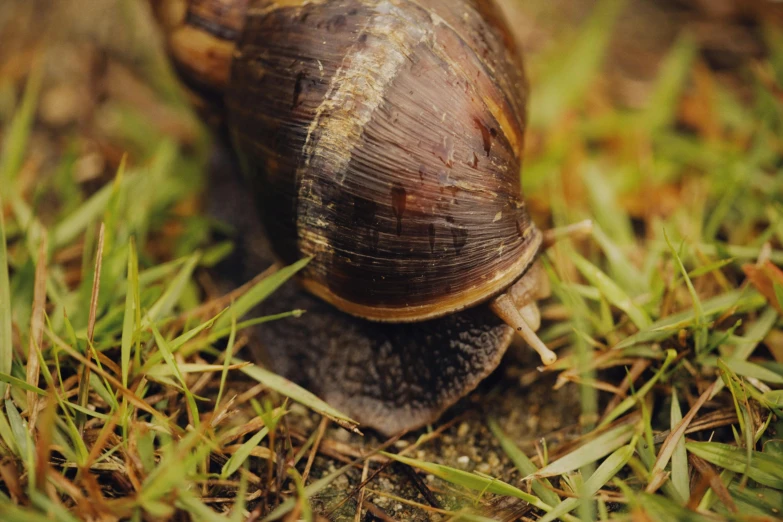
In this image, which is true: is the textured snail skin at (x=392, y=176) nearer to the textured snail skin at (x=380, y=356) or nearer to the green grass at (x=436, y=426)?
the textured snail skin at (x=380, y=356)

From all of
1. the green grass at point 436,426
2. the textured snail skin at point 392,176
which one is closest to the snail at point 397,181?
the textured snail skin at point 392,176

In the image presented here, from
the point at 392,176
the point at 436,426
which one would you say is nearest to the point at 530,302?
the point at 436,426

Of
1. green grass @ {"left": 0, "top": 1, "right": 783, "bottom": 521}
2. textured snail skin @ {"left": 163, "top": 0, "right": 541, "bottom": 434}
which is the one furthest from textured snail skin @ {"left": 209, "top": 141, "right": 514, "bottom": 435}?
green grass @ {"left": 0, "top": 1, "right": 783, "bottom": 521}

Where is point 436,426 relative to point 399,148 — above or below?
below

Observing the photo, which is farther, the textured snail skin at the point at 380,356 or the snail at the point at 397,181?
the textured snail skin at the point at 380,356

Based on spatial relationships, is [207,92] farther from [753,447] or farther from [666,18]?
[666,18]

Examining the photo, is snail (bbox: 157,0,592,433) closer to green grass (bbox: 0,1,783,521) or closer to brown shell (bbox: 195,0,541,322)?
brown shell (bbox: 195,0,541,322)

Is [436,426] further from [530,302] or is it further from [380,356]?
[530,302]
